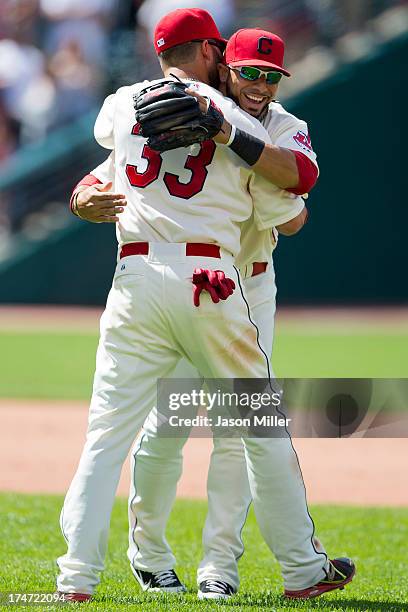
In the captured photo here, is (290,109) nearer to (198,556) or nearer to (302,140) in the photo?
(198,556)

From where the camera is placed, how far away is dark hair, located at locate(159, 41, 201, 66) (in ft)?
12.2

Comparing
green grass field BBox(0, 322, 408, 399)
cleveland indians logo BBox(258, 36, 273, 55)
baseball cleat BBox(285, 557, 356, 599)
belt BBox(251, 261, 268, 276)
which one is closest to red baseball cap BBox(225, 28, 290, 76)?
cleveland indians logo BBox(258, 36, 273, 55)

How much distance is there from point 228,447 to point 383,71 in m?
13.1

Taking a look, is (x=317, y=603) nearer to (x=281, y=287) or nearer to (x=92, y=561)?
(x=92, y=561)

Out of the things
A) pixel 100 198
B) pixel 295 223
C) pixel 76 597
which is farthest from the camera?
pixel 295 223

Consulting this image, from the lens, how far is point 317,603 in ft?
12.5

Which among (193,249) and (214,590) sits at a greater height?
(193,249)

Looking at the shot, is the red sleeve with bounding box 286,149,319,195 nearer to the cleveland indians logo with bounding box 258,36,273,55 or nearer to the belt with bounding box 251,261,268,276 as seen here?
the cleveland indians logo with bounding box 258,36,273,55

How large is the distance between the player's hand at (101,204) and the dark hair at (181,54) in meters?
0.49

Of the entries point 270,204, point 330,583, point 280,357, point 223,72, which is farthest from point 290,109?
point 330,583

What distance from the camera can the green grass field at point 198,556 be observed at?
12.6 ft

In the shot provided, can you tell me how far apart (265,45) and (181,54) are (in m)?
0.29

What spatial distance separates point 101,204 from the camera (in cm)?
371

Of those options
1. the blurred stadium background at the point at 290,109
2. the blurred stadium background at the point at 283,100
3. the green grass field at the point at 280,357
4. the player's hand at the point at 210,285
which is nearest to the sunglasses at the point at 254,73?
the player's hand at the point at 210,285
